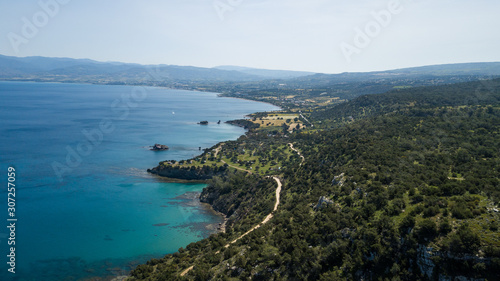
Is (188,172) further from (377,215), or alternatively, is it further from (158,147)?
(377,215)

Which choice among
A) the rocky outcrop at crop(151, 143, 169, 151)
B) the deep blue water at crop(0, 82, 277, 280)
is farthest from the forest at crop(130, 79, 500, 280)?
the rocky outcrop at crop(151, 143, 169, 151)

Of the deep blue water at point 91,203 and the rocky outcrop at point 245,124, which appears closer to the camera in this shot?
the deep blue water at point 91,203

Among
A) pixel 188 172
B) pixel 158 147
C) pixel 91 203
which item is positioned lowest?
pixel 91 203

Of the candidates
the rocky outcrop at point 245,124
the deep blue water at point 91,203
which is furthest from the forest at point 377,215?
the rocky outcrop at point 245,124

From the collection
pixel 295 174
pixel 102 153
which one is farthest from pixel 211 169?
pixel 102 153

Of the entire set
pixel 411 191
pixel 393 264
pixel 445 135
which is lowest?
pixel 393 264

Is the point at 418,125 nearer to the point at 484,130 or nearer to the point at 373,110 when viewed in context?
the point at 484,130

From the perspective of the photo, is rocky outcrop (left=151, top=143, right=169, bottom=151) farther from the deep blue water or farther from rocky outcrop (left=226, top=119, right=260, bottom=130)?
rocky outcrop (left=226, top=119, right=260, bottom=130)

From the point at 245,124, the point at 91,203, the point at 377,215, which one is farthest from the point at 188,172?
the point at 245,124

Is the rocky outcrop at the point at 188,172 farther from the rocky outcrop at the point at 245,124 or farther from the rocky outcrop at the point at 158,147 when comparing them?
the rocky outcrop at the point at 245,124
